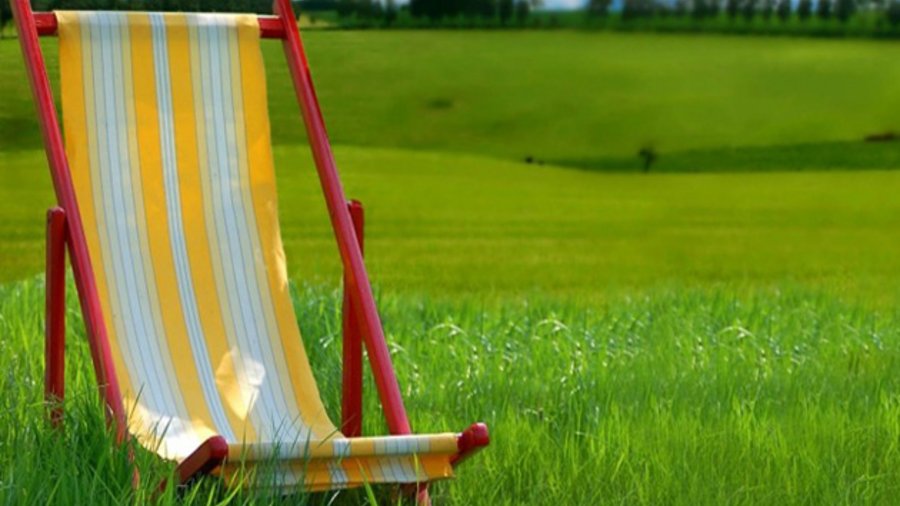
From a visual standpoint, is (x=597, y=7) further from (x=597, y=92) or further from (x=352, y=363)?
(x=352, y=363)

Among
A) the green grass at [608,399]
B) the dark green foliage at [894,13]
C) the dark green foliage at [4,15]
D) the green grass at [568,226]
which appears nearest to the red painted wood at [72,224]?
the green grass at [608,399]

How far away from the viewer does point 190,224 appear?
Result: 388 cm

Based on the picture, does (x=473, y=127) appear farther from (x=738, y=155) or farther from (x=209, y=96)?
(x=209, y=96)

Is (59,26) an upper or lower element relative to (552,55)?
upper

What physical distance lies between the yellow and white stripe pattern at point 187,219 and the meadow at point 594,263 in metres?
0.26

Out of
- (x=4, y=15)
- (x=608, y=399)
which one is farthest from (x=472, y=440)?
(x=4, y=15)

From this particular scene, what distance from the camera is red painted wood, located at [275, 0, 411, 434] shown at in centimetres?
345

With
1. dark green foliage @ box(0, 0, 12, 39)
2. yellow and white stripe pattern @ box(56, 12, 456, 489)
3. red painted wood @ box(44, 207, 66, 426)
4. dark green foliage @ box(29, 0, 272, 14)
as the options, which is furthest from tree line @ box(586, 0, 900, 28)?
red painted wood @ box(44, 207, 66, 426)

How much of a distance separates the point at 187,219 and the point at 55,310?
51 centimetres

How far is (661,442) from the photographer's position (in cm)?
396

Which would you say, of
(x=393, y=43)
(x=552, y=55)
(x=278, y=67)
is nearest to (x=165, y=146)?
(x=278, y=67)

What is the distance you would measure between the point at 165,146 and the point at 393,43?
5411 millimetres

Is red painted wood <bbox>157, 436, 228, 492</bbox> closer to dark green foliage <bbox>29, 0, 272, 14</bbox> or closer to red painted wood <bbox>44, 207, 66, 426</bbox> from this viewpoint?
red painted wood <bbox>44, 207, 66, 426</bbox>

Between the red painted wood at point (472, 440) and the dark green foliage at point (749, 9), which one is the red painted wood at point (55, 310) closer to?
the red painted wood at point (472, 440)
